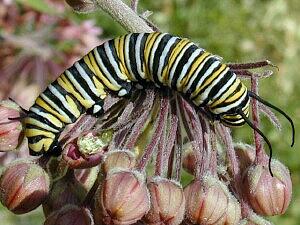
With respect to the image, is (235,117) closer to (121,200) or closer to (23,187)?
(121,200)

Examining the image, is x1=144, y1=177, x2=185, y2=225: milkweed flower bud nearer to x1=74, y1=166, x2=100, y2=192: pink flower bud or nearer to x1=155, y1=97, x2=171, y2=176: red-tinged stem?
x1=155, y1=97, x2=171, y2=176: red-tinged stem

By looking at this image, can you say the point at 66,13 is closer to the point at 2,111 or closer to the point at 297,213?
the point at 297,213

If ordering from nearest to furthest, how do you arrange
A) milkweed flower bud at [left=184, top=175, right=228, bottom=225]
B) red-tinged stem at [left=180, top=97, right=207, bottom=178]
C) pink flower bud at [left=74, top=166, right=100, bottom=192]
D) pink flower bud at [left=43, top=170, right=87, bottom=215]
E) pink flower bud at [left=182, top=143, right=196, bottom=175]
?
1. milkweed flower bud at [left=184, top=175, right=228, bottom=225]
2. red-tinged stem at [left=180, top=97, right=207, bottom=178]
3. pink flower bud at [left=43, top=170, right=87, bottom=215]
4. pink flower bud at [left=74, top=166, right=100, bottom=192]
5. pink flower bud at [left=182, top=143, right=196, bottom=175]

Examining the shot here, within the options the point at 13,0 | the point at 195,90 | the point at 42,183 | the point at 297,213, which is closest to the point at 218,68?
the point at 195,90

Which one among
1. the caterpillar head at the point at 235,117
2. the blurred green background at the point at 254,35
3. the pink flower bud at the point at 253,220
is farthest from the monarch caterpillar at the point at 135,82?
the blurred green background at the point at 254,35

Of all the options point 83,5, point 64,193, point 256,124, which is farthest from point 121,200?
point 83,5

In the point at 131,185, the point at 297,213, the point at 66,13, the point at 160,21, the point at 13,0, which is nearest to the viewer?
the point at 131,185

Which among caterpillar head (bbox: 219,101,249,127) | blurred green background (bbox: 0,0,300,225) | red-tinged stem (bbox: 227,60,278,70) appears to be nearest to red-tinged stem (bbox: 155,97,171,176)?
caterpillar head (bbox: 219,101,249,127)
